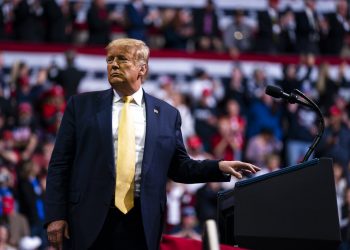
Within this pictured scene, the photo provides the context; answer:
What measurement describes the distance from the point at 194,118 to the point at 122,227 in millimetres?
9671

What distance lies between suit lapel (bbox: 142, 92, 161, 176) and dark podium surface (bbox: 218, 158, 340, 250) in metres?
0.52

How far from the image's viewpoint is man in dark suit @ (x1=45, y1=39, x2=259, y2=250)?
5.44m

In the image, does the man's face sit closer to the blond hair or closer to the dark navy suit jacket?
the blond hair

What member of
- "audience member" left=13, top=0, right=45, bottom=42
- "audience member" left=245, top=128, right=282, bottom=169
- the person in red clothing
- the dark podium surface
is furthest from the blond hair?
"audience member" left=13, top=0, right=45, bottom=42

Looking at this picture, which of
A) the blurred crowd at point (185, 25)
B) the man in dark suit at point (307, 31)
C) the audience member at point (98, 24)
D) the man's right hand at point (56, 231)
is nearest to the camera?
the man's right hand at point (56, 231)

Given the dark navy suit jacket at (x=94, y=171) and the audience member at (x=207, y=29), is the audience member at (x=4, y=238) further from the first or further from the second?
the audience member at (x=207, y=29)

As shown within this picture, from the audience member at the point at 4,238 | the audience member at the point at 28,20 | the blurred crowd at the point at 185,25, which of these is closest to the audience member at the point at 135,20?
the blurred crowd at the point at 185,25

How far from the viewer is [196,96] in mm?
15773

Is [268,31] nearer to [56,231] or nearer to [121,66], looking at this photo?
[121,66]

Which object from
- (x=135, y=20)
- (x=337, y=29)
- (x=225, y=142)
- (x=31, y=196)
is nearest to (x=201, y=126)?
(x=225, y=142)

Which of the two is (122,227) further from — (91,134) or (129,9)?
(129,9)

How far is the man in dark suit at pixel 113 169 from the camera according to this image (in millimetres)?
5441

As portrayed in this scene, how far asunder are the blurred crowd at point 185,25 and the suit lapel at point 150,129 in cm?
1056

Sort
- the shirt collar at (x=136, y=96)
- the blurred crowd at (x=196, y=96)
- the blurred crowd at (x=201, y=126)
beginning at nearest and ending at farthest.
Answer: the shirt collar at (x=136, y=96) < the blurred crowd at (x=201, y=126) < the blurred crowd at (x=196, y=96)
